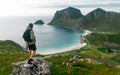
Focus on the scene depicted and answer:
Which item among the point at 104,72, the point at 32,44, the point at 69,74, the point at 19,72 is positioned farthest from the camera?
the point at 104,72

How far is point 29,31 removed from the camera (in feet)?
131

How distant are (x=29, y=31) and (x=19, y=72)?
23.1 feet

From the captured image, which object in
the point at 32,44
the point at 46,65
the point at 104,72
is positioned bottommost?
the point at 104,72

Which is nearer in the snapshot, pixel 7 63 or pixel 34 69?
pixel 34 69

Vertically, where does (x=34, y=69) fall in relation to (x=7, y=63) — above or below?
above

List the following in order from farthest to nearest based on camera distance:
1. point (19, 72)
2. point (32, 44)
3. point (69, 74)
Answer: point (69, 74), point (19, 72), point (32, 44)

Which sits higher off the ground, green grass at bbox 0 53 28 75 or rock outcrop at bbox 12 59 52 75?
rock outcrop at bbox 12 59 52 75

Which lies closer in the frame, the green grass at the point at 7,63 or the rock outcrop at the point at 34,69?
the rock outcrop at the point at 34,69

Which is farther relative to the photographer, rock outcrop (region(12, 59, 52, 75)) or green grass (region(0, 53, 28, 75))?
green grass (region(0, 53, 28, 75))

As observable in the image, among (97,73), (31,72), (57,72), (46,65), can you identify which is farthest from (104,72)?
(31,72)

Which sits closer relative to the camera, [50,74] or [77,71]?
[50,74]

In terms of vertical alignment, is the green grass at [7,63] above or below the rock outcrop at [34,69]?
below

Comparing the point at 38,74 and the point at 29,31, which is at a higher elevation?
the point at 29,31

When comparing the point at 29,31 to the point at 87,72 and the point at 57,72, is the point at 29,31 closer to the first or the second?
the point at 57,72
